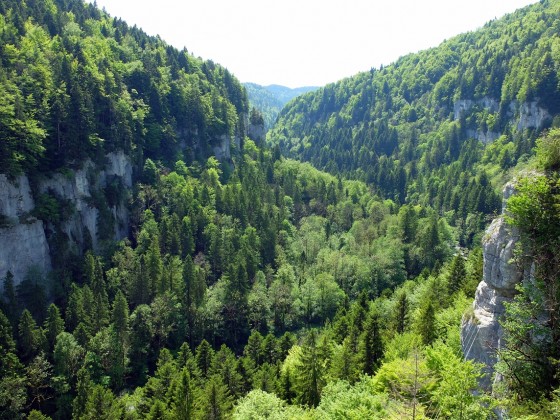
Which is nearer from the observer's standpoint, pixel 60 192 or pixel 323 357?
pixel 323 357

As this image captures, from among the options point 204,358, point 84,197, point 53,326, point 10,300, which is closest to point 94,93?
point 84,197

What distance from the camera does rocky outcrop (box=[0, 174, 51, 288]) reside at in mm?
62781

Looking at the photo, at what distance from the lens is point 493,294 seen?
26562 millimetres

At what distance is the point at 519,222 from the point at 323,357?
2811 cm

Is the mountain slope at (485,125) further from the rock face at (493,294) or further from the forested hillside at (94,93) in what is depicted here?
the rock face at (493,294)

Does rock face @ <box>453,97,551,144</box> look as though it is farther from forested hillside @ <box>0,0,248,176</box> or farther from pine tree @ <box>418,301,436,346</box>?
pine tree @ <box>418,301,436,346</box>

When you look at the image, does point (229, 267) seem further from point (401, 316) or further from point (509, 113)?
point (509, 113)

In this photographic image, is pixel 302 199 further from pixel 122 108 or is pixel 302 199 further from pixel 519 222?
pixel 519 222

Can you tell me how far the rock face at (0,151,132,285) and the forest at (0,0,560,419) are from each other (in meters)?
1.75

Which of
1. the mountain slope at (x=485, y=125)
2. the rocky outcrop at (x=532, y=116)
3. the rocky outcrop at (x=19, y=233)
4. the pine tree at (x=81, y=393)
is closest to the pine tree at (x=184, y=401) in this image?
the pine tree at (x=81, y=393)

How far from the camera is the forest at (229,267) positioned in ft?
80.7

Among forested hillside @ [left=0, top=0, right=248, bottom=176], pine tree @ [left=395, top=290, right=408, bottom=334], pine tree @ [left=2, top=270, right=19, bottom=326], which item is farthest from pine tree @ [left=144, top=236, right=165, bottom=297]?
pine tree @ [left=395, top=290, right=408, bottom=334]

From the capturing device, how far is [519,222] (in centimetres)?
2383

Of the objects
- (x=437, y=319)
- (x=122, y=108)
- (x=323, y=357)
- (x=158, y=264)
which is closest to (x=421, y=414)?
(x=437, y=319)
